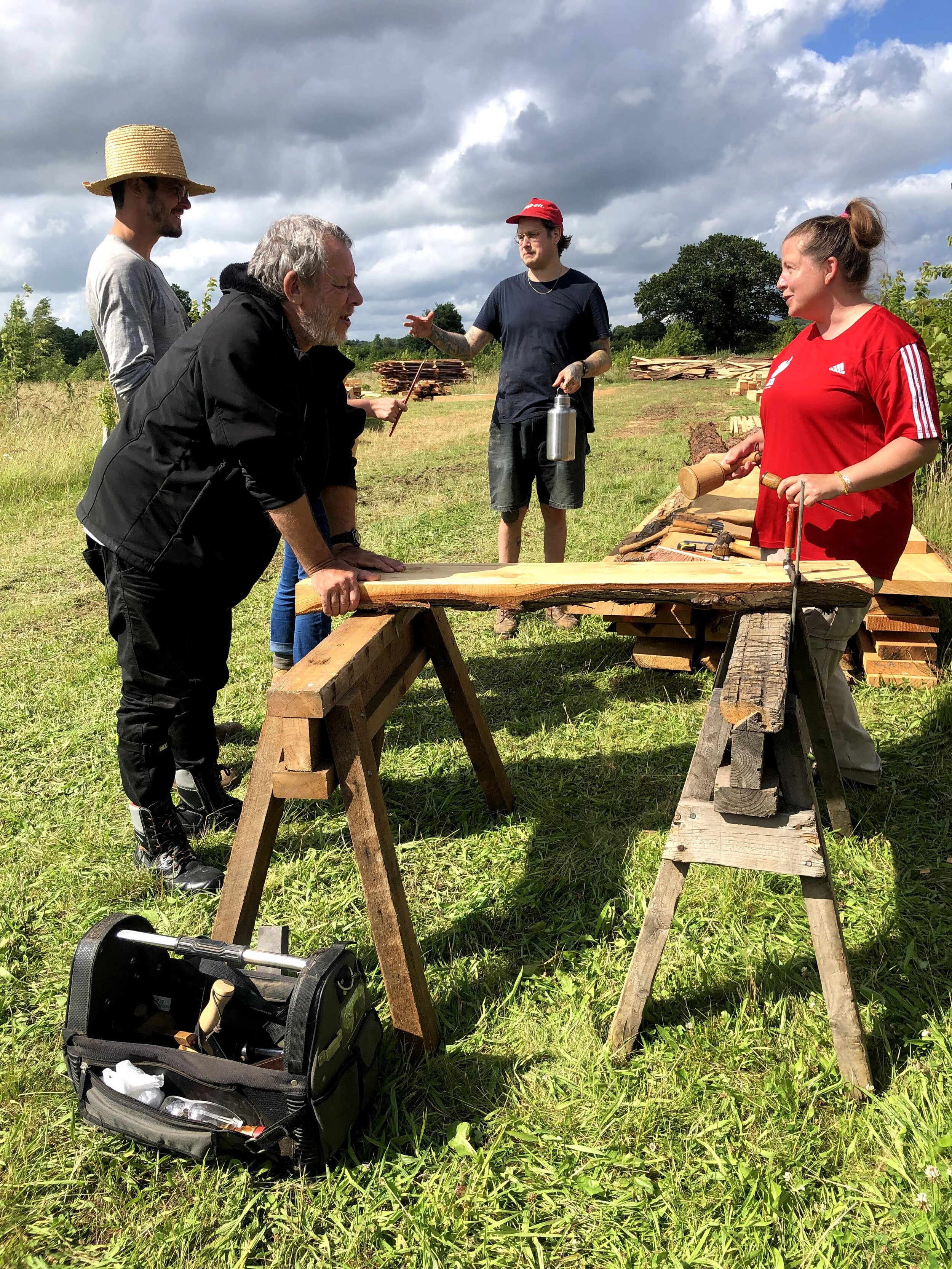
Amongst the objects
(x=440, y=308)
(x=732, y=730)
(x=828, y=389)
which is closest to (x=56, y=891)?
(x=732, y=730)

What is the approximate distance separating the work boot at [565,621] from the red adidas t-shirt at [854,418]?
7.88ft

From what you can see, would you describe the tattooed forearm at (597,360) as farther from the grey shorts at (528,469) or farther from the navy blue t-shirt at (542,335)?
the grey shorts at (528,469)

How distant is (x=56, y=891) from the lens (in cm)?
314

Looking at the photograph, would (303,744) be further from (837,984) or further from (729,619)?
(729,619)

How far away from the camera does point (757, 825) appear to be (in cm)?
206

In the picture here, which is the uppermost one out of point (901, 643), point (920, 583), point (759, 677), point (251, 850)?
point (759, 677)

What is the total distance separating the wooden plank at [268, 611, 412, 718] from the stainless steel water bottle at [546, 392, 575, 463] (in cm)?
248

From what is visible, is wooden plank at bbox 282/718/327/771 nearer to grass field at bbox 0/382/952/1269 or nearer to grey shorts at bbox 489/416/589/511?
grass field at bbox 0/382/952/1269

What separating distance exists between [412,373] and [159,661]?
833 inches

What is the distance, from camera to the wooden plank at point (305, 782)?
2.16 metres

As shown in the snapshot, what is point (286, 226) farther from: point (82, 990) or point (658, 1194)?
point (658, 1194)

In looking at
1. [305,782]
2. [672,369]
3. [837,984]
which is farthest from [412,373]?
[837,984]

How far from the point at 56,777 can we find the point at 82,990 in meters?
2.17

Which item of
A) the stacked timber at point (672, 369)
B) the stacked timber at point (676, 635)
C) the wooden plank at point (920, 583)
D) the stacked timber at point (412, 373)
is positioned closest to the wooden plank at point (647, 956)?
the stacked timber at point (676, 635)
